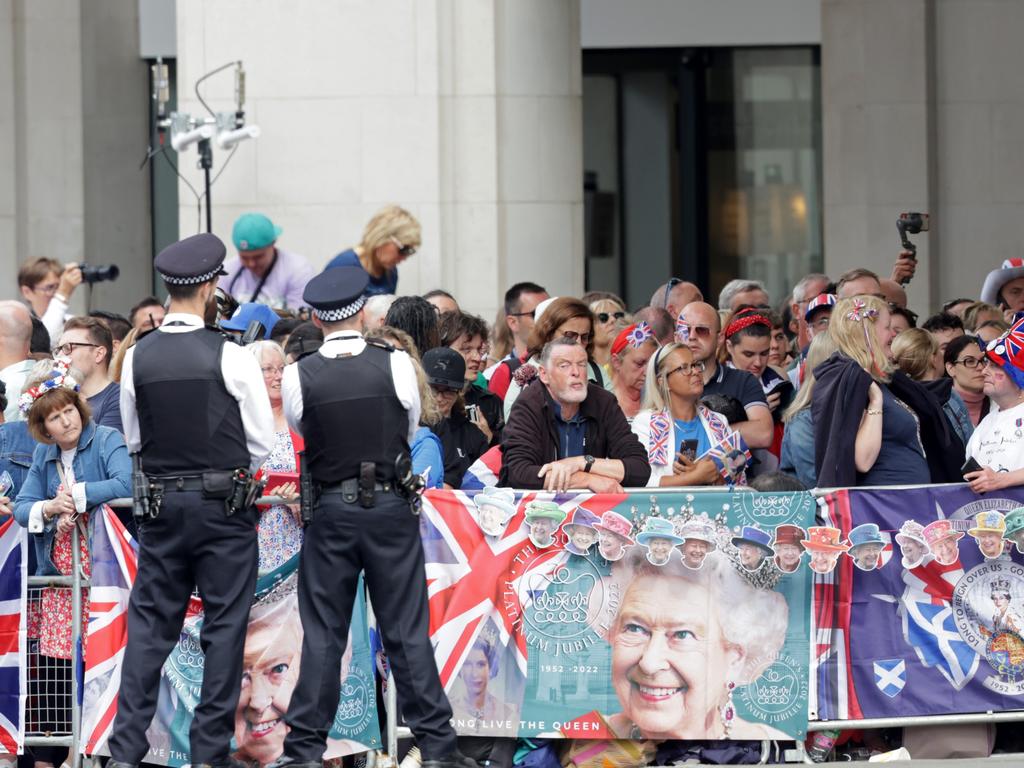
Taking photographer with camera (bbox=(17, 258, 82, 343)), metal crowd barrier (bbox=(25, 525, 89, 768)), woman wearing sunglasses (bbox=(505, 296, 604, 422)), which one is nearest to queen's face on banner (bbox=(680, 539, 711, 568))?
woman wearing sunglasses (bbox=(505, 296, 604, 422))

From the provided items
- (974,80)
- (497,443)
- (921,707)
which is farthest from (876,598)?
(974,80)

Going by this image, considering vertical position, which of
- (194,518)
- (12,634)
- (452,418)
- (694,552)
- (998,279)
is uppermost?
(998,279)

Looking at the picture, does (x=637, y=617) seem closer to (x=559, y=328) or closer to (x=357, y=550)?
(x=357, y=550)

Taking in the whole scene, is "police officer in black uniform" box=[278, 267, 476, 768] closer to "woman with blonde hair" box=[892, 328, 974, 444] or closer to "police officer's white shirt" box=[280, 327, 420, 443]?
"police officer's white shirt" box=[280, 327, 420, 443]

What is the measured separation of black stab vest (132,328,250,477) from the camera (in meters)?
8.54

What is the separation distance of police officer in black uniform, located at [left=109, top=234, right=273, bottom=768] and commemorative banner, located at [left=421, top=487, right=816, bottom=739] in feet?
3.60

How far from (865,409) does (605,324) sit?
10.3 feet

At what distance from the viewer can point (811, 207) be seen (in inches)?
749

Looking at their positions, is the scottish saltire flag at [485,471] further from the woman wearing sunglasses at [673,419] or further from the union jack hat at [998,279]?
the union jack hat at [998,279]

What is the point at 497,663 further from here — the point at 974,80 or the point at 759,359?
the point at 974,80

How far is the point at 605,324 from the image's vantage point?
1226 centimetres

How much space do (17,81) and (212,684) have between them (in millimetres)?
12106

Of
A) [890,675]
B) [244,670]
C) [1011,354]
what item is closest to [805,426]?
[1011,354]

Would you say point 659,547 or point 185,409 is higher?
point 185,409
